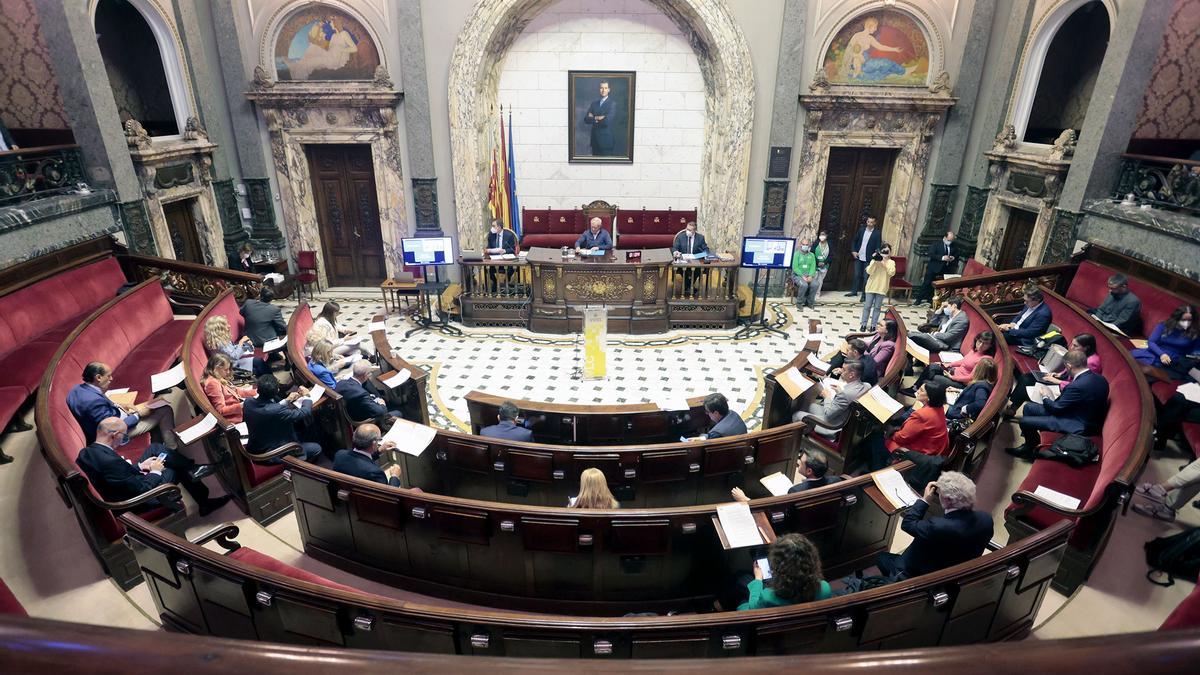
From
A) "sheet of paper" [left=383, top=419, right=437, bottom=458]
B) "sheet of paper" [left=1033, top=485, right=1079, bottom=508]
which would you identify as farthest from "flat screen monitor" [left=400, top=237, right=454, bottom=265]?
"sheet of paper" [left=1033, top=485, right=1079, bottom=508]

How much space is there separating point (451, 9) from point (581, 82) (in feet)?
9.19

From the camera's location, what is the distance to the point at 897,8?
10.6 m

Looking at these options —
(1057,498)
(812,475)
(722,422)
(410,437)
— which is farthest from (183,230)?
(1057,498)

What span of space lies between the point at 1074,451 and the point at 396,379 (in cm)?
634

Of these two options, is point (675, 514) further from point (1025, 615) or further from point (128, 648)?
point (128, 648)

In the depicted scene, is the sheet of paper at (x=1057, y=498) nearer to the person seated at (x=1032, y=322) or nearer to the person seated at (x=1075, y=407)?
the person seated at (x=1075, y=407)

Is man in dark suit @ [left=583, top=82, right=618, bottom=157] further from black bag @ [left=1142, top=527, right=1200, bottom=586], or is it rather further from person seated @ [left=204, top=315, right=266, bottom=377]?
black bag @ [left=1142, top=527, right=1200, bottom=586]

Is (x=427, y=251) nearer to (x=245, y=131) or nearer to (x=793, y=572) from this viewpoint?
(x=245, y=131)

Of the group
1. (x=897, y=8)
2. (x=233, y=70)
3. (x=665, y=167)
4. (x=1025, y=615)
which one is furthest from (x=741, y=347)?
(x=233, y=70)

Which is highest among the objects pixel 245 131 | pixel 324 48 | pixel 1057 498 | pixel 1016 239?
pixel 324 48

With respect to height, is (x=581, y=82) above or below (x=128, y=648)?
above

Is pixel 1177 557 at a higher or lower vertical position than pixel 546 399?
higher

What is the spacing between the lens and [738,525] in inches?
152

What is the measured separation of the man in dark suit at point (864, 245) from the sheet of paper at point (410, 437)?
9074 millimetres
